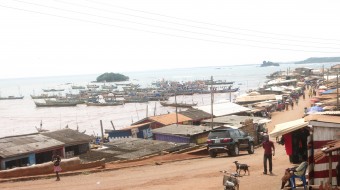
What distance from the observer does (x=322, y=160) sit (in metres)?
9.38

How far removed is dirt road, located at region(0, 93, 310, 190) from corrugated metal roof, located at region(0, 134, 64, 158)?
22.6ft

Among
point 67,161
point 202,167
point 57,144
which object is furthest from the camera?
point 57,144

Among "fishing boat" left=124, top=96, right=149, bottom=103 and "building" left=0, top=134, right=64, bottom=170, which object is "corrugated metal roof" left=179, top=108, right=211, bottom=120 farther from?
"fishing boat" left=124, top=96, right=149, bottom=103

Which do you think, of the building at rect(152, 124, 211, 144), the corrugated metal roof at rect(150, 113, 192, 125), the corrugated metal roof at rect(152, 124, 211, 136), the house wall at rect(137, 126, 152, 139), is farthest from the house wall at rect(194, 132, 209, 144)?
the house wall at rect(137, 126, 152, 139)

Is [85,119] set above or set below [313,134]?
below

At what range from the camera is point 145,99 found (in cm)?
9838

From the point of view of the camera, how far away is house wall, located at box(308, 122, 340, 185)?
30.8 feet

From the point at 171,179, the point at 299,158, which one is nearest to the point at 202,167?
the point at 171,179

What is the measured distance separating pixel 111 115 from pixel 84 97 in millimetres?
38843

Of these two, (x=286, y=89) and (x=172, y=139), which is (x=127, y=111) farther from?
(x=172, y=139)

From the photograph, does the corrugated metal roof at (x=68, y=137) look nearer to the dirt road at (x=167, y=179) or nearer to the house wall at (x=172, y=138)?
the house wall at (x=172, y=138)

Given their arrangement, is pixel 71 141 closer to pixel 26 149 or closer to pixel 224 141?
pixel 26 149

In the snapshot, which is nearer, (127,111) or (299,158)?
(299,158)

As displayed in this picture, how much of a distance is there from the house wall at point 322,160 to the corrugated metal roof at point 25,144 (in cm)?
1696
